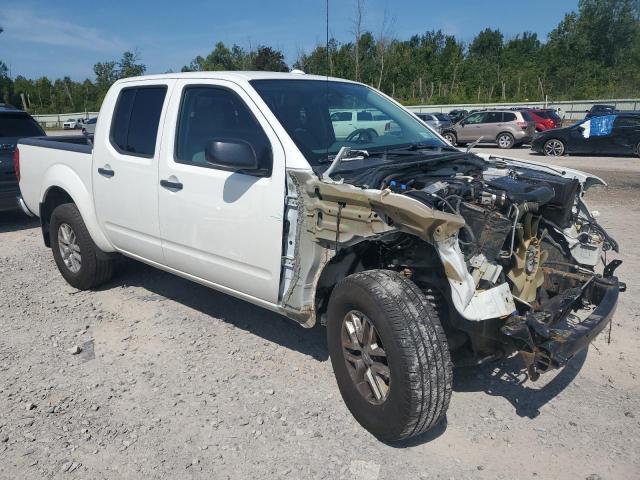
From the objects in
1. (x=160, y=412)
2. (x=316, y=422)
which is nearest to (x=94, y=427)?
(x=160, y=412)

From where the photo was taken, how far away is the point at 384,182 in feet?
10.1

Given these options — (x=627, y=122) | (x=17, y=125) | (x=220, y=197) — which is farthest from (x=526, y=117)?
(x=220, y=197)

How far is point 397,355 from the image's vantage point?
2795 mm

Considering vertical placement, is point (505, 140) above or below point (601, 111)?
below

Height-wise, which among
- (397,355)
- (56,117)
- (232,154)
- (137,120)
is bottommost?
(56,117)

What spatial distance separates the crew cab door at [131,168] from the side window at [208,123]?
0.24 m

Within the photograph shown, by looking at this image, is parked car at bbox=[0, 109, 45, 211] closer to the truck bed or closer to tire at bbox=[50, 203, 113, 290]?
the truck bed

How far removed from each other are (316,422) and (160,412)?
0.97m

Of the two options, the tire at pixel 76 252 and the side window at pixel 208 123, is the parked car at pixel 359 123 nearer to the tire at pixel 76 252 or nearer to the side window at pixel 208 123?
the side window at pixel 208 123

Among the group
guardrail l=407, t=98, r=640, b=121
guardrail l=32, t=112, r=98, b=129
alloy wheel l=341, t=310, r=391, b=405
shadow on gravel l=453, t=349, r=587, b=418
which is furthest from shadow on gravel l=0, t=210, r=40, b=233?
guardrail l=32, t=112, r=98, b=129

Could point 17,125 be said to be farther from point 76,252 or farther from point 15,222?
point 76,252

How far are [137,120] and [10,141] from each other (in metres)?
5.18

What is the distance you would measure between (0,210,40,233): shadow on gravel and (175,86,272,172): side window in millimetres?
5681

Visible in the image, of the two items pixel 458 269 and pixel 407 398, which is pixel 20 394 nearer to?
pixel 407 398
